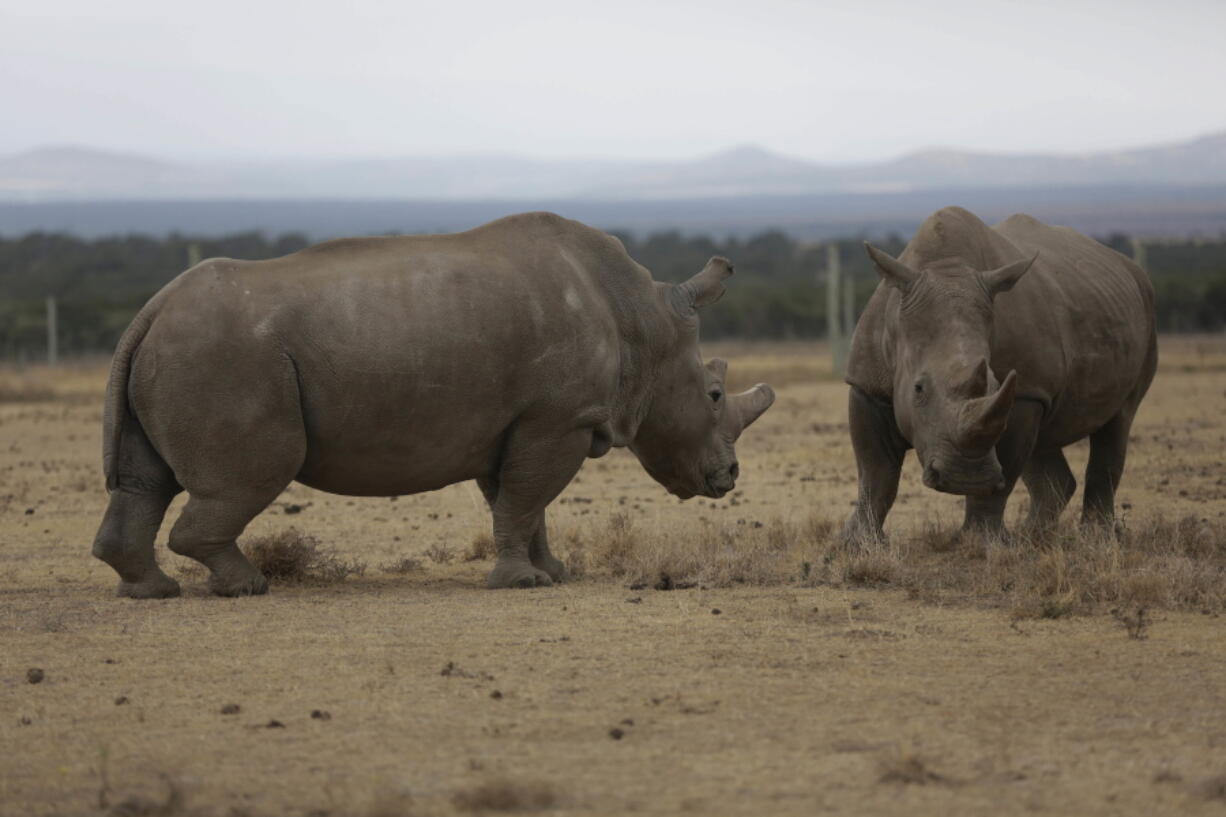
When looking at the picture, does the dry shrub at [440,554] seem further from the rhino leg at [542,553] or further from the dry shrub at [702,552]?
the rhino leg at [542,553]

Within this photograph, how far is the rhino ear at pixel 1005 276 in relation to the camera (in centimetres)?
891

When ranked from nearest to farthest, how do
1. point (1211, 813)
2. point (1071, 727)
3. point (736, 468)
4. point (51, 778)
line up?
point (1211, 813)
point (51, 778)
point (1071, 727)
point (736, 468)

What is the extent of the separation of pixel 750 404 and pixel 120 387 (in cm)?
328

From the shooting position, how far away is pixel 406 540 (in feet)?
36.6

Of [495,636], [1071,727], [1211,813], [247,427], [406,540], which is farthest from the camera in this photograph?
[406,540]

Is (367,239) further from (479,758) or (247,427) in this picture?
(479,758)

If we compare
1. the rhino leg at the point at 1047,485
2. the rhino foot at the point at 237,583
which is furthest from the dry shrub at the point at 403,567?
the rhino leg at the point at 1047,485

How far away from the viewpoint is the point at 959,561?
9422 mm

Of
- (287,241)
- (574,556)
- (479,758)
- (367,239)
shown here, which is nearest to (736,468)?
(574,556)

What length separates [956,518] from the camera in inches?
459

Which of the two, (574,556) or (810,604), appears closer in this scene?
(810,604)

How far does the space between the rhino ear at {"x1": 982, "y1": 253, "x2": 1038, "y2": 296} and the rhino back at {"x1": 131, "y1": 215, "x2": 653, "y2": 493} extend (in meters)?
1.87

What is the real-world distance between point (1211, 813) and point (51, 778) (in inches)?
130

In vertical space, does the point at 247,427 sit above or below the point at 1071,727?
above
